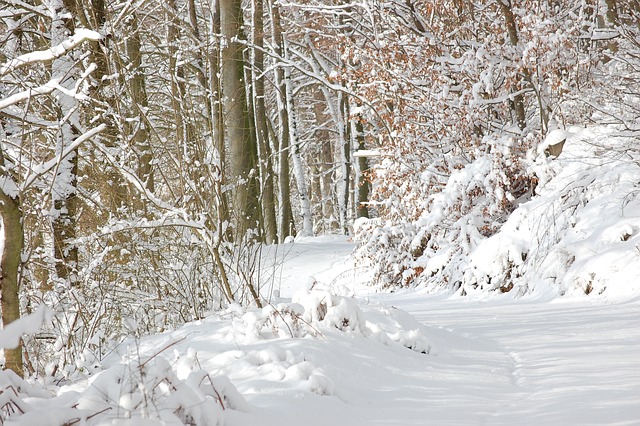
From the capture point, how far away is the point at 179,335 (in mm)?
4816

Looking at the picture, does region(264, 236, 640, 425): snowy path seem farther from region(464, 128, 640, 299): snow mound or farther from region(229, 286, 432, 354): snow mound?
region(464, 128, 640, 299): snow mound

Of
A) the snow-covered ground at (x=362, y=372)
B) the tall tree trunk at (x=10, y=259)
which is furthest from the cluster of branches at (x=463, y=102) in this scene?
the tall tree trunk at (x=10, y=259)

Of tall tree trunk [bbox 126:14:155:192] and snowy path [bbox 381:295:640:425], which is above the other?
tall tree trunk [bbox 126:14:155:192]

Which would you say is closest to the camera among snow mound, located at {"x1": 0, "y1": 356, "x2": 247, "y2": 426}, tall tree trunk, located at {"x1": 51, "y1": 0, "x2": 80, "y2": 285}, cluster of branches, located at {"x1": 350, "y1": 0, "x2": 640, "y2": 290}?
snow mound, located at {"x1": 0, "y1": 356, "x2": 247, "y2": 426}

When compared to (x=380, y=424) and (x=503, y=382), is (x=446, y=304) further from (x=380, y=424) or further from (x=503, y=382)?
(x=380, y=424)

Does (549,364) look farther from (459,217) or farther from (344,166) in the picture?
(344,166)

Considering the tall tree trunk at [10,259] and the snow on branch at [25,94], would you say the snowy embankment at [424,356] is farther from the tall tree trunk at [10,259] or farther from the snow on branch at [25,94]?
the snow on branch at [25,94]

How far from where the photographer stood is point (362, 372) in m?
3.88

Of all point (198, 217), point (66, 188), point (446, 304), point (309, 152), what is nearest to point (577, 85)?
point (446, 304)

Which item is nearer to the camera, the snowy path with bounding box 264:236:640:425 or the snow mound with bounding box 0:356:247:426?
the snow mound with bounding box 0:356:247:426

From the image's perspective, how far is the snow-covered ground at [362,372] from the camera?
8.19 ft

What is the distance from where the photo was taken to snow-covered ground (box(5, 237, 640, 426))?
2.50 metres

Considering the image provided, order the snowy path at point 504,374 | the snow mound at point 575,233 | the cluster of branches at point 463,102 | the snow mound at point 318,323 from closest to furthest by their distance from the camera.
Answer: the snowy path at point 504,374, the snow mound at point 318,323, the snow mound at point 575,233, the cluster of branches at point 463,102

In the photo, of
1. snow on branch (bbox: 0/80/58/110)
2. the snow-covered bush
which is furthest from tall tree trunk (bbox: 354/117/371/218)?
snow on branch (bbox: 0/80/58/110)
